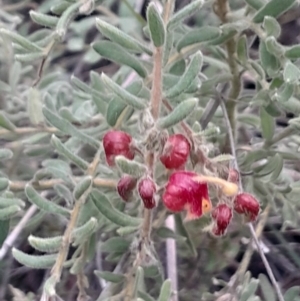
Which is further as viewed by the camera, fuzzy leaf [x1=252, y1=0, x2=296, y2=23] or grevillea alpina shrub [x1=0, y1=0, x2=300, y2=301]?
fuzzy leaf [x1=252, y1=0, x2=296, y2=23]

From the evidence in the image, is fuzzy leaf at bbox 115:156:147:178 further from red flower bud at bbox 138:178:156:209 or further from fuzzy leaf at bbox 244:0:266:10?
fuzzy leaf at bbox 244:0:266:10

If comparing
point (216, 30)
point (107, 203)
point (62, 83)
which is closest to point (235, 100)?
point (216, 30)

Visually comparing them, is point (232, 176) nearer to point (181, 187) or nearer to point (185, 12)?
point (181, 187)

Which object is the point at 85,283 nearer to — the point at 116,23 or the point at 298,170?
the point at 298,170

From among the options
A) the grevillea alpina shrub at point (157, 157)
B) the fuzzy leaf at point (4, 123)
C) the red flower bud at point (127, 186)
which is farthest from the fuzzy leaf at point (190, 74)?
the fuzzy leaf at point (4, 123)

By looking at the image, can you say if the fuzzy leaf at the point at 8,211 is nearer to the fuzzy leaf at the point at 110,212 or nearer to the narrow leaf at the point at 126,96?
the fuzzy leaf at the point at 110,212

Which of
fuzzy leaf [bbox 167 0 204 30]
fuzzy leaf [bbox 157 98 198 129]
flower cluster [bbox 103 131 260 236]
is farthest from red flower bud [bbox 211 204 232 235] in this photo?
fuzzy leaf [bbox 167 0 204 30]

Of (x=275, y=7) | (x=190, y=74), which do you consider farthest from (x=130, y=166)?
(x=275, y=7)
